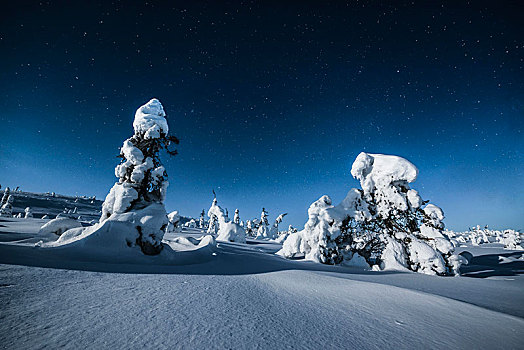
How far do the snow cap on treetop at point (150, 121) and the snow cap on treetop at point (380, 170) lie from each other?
37.6 ft

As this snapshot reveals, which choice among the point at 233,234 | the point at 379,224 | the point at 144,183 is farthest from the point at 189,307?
the point at 233,234

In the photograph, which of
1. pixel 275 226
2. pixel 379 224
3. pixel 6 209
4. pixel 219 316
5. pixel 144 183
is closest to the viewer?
pixel 219 316

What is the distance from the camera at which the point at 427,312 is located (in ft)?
9.86

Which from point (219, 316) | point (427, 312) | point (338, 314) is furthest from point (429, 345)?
point (219, 316)

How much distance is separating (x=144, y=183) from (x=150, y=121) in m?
2.70

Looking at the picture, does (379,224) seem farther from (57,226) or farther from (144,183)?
(57,226)

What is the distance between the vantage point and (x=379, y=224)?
40.3 feet

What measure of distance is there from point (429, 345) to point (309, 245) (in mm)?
11880

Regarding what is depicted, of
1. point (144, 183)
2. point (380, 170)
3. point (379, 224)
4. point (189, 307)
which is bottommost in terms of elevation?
point (189, 307)

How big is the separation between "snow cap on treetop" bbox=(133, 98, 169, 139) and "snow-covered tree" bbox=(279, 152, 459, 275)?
9872 mm

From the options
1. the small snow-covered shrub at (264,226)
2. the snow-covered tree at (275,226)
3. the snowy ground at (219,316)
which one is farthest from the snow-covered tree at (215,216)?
the snowy ground at (219,316)

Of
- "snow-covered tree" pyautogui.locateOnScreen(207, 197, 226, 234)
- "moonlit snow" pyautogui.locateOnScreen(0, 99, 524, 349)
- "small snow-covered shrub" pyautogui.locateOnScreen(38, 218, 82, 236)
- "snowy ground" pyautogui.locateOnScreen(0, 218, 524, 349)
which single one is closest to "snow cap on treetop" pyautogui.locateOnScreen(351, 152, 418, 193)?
"moonlit snow" pyautogui.locateOnScreen(0, 99, 524, 349)

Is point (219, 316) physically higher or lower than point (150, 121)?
lower

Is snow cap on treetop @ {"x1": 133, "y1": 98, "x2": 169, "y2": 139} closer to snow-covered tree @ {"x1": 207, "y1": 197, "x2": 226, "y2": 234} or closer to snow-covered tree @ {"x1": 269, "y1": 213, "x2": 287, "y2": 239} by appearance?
snow-covered tree @ {"x1": 207, "y1": 197, "x2": 226, "y2": 234}
